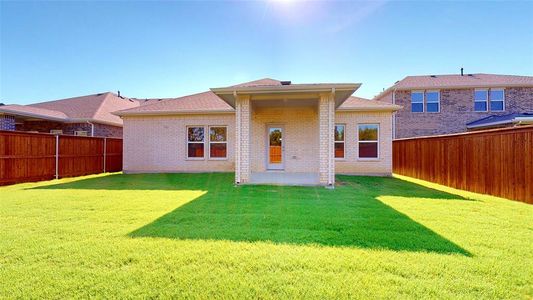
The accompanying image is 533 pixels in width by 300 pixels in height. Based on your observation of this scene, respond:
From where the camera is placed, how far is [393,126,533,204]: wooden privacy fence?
6248mm

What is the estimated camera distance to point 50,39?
12.6 m

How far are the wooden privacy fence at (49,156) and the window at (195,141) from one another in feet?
16.8

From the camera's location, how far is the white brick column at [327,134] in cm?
838

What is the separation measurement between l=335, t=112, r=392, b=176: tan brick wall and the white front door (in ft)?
9.52

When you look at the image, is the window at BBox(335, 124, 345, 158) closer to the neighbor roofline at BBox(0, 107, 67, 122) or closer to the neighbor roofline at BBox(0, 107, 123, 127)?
the neighbor roofline at BBox(0, 107, 123, 127)

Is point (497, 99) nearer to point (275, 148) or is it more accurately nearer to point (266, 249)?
point (275, 148)

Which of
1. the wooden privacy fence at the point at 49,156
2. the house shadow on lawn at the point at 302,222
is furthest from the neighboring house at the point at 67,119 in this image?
the house shadow on lawn at the point at 302,222

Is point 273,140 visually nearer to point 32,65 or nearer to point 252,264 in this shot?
point 252,264

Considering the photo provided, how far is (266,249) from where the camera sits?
3.31m

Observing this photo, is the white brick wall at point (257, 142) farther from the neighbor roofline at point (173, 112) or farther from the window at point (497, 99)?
the window at point (497, 99)

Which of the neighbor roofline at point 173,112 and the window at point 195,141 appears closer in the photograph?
the neighbor roofline at point 173,112

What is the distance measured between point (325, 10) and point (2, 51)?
55.5 ft

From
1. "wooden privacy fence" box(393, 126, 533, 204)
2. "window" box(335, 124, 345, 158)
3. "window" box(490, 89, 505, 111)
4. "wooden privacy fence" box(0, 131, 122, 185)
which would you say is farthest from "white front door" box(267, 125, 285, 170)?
"window" box(490, 89, 505, 111)

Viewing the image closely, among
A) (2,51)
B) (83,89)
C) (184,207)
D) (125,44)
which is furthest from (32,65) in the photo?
(184,207)
